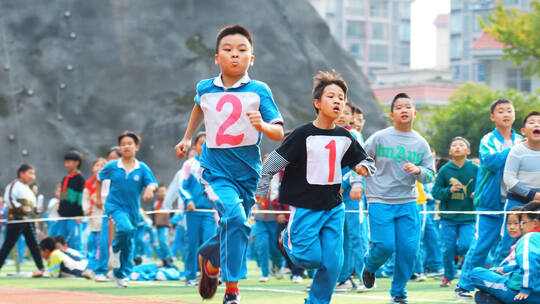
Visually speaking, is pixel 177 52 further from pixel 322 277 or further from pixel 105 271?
pixel 322 277

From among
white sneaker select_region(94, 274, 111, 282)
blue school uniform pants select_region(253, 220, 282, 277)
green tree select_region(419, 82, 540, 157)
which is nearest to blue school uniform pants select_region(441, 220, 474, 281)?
blue school uniform pants select_region(253, 220, 282, 277)

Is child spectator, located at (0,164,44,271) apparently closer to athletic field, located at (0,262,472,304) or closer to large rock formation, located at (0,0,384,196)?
athletic field, located at (0,262,472,304)

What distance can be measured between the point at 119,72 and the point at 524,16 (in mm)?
16596

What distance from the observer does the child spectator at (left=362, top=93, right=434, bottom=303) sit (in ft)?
27.9

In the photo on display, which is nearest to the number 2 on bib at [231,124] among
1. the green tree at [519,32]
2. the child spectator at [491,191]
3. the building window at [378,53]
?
the child spectator at [491,191]

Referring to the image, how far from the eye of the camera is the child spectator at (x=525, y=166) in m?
8.64

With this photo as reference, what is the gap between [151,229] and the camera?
66.3ft

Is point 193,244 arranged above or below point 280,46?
below

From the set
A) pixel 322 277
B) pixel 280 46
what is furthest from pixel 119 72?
pixel 322 277

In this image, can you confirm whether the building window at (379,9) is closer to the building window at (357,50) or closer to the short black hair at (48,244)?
the building window at (357,50)

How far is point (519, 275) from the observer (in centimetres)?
744

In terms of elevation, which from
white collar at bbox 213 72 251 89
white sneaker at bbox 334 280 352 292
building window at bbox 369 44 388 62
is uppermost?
building window at bbox 369 44 388 62

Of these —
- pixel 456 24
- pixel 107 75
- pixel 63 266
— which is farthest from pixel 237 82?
pixel 456 24

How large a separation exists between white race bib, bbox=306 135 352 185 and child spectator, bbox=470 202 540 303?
173 cm
